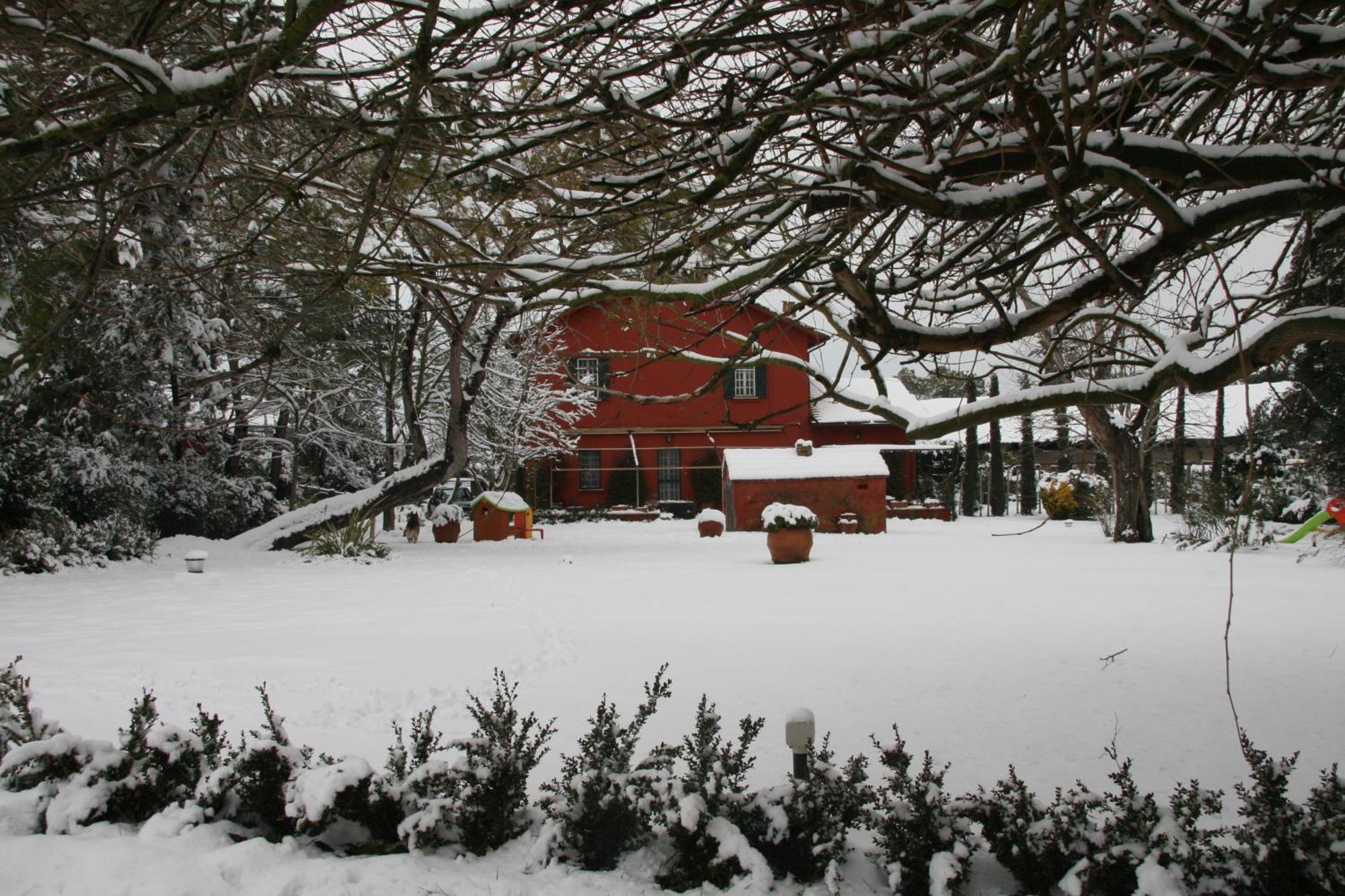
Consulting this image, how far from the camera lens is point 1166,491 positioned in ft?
103

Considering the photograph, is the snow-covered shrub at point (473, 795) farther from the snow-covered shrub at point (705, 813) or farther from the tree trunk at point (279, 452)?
the tree trunk at point (279, 452)

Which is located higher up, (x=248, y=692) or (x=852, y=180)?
(x=852, y=180)

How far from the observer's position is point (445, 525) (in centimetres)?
2009

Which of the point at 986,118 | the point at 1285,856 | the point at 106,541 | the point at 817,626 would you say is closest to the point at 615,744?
the point at 1285,856

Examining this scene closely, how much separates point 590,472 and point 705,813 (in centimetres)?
2789

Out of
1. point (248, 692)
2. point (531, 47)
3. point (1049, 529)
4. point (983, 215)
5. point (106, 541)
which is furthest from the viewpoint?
point (1049, 529)

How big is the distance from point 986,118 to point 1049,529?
20240mm

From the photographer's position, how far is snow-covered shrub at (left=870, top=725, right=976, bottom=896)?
2.67 metres

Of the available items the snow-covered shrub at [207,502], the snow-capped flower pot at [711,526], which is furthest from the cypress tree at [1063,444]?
the snow-covered shrub at [207,502]

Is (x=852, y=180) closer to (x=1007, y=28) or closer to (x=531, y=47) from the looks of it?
(x=1007, y=28)

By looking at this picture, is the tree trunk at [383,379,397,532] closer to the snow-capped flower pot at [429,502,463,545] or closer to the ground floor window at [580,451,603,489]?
the snow-capped flower pot at [429,502,463,545]

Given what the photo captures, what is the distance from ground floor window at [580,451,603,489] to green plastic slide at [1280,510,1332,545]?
20441 millimetres

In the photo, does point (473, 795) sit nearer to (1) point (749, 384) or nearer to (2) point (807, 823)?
(2) point (807, 823)

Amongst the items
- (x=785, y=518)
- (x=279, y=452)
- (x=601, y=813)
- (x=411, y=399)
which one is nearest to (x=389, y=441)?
(x=411, y=399)
